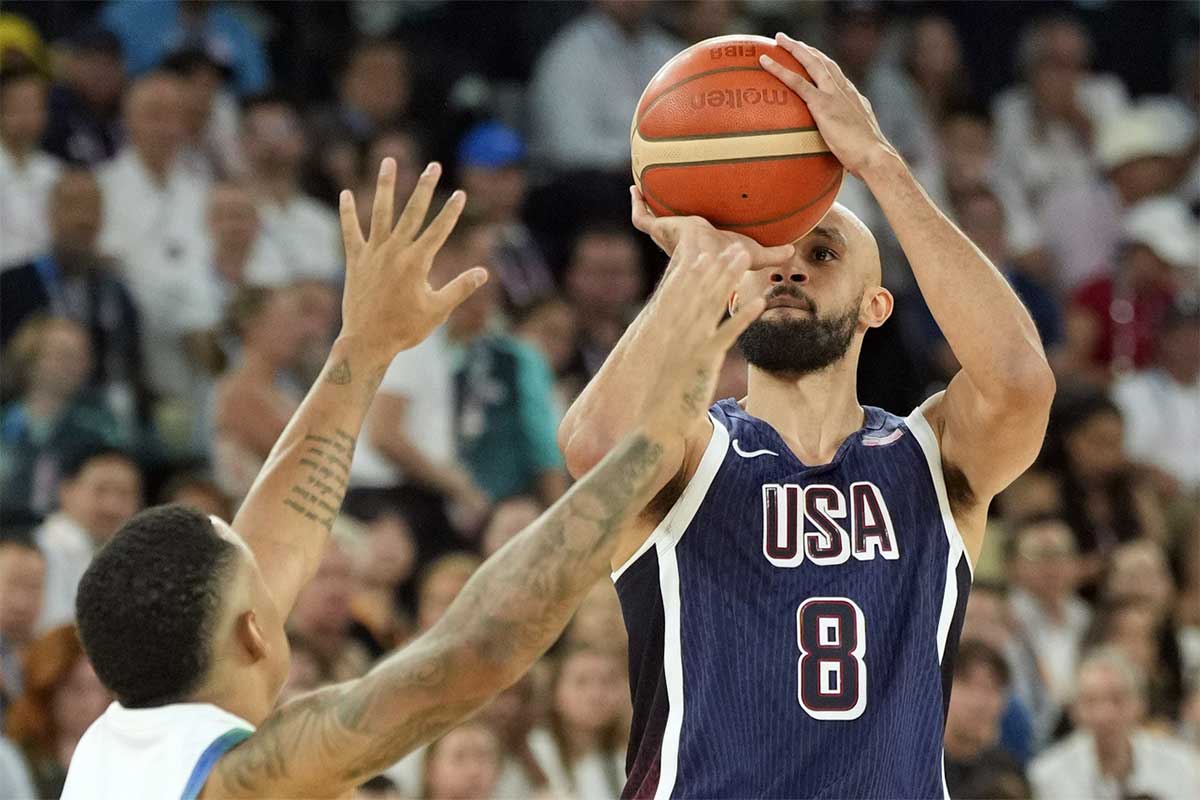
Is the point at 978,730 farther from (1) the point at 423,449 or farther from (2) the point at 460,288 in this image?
(2) the point at 460,288

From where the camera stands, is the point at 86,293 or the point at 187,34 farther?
the point at 187,34

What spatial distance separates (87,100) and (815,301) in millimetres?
6234

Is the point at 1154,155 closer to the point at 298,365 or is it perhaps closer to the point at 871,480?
the point at 298,365

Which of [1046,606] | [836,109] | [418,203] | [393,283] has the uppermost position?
[836,109]

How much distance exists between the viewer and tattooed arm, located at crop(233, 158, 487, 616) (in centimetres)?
432

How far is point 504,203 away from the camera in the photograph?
10.1 meters

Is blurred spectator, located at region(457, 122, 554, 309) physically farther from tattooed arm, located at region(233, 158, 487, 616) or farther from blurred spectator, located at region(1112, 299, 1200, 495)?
tattooed arm, located at region(233, 158, 487, 616)

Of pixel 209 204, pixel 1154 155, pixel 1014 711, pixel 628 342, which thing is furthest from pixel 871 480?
pixel 1154 155

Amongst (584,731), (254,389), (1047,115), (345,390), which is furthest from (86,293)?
(1047,115)

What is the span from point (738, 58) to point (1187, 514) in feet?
22.8

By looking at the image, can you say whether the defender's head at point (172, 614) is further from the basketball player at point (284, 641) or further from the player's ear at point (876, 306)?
the player's ear at point (876, 306)

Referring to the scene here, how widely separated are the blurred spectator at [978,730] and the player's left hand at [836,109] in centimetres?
385

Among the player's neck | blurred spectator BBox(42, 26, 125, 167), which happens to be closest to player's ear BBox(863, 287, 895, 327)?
the player's neck

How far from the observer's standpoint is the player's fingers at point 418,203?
3992mm
